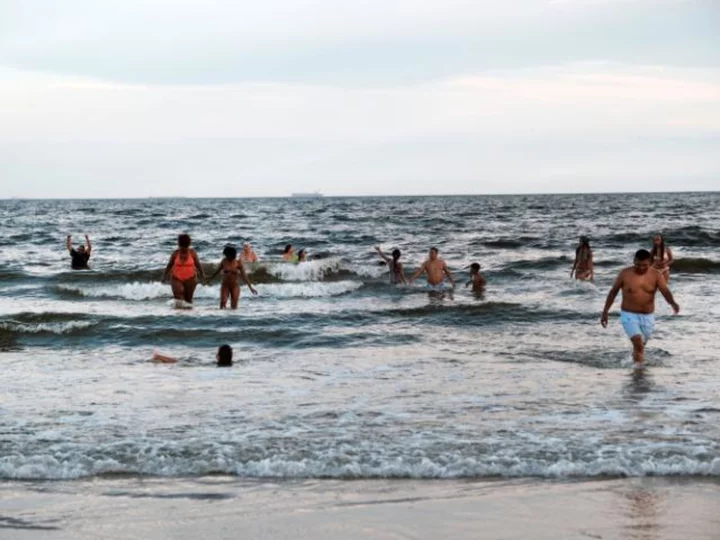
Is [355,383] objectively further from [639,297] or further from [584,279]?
[584,279]

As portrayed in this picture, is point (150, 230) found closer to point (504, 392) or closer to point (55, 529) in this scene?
point (504, 392)

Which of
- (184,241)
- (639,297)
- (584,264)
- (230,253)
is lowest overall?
(584,264)

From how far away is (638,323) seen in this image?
12172 mm

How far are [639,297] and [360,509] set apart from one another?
6.82 metres

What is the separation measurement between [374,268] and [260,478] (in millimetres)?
23396

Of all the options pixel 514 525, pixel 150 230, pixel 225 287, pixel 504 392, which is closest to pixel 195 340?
pixel 225 287

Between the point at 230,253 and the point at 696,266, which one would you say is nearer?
the point at 230,253

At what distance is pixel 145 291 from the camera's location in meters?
25.5

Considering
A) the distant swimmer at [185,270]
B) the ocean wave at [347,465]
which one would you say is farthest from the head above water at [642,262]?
the distant swimmer at [185,270]

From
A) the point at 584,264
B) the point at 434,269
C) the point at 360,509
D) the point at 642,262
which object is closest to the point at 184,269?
the point at 642,262

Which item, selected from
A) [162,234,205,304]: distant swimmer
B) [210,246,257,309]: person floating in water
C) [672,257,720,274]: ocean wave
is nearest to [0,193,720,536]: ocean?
[210,246,257,309]: person floating in water

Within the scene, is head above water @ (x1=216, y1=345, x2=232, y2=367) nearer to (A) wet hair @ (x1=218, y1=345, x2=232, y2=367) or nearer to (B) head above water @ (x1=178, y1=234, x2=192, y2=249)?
(A) wet hair @ (x1=218, y1=345, x2=232, y2=367)

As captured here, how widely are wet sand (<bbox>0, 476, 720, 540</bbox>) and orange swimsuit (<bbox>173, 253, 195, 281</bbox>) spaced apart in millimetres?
9269

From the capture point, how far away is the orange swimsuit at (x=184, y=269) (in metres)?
16.2
